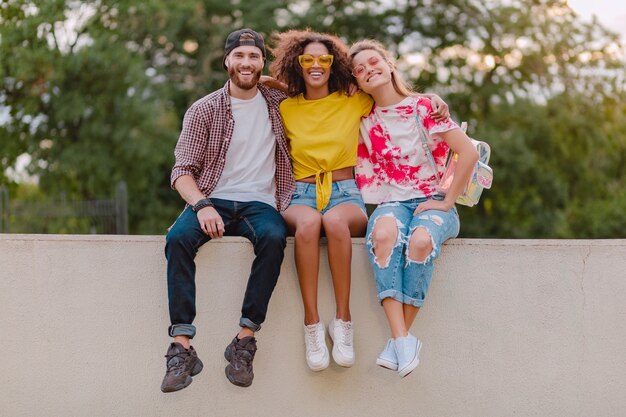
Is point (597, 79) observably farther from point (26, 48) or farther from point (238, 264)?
point (238, 264)

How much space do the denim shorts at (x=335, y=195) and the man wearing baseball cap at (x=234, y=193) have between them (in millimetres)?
52

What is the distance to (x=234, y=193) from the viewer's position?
3676mm

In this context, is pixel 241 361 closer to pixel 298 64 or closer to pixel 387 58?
pixel 298 64

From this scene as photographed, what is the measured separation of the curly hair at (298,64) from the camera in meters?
3.89

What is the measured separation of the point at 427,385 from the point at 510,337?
46 cm

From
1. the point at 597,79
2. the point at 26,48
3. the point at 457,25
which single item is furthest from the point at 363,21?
the point at 26,48

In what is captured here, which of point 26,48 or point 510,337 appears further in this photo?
point 26,48

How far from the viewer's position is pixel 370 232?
11.5 feet

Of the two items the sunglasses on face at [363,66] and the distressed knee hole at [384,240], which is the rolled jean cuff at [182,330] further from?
the sunglasses on face at [363,66]

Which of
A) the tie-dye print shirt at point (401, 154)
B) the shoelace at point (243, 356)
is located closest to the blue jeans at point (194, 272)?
the shoelace at point (243, 356)

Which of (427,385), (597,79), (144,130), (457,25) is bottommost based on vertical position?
(427,385)

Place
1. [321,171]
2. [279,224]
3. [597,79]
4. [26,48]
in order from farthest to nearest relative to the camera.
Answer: [597,79] → [26,48] → [321,171] → [279,224]

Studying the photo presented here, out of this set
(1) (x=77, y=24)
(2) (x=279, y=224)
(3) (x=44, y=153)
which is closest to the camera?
(2) (x=279, y=224)

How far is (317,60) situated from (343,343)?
4.62 ft
